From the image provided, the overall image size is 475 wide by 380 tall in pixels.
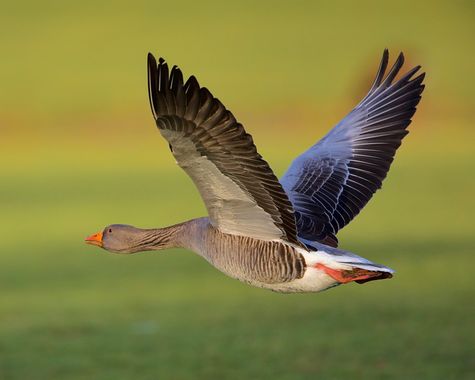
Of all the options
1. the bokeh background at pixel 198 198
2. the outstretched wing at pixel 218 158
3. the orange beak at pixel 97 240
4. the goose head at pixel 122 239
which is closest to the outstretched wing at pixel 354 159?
the outstretched wing at pixel 218 158

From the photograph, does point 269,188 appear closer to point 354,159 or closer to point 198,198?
point 354,159

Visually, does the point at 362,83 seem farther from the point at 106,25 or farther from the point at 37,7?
the point at 37,7

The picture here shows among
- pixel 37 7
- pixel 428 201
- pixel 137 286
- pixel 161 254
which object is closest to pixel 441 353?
pixel 137 286

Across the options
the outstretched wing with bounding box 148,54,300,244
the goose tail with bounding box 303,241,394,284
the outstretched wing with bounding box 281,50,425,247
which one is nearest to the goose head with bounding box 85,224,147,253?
the outstretched wing with bounding box 148,54,300,244

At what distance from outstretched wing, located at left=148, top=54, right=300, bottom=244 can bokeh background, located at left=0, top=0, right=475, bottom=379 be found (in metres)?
4.57

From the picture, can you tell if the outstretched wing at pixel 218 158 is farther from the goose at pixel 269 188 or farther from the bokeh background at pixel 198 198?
the bokeh background at pixel 198 198

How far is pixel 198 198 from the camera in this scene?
28.4 meters

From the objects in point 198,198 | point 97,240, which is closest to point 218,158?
point 97,240

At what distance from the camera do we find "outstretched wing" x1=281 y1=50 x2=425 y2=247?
895cm

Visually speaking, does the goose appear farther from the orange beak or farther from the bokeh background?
the bokeh background

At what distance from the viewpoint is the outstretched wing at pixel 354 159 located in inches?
352

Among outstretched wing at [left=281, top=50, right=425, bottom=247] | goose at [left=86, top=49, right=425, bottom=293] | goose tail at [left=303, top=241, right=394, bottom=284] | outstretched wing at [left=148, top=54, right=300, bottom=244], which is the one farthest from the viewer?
outstretched wing at [left=281, top=50, right=425, bottom=247]

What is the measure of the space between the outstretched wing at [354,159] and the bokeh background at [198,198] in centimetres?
313

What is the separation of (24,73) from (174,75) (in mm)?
46312
